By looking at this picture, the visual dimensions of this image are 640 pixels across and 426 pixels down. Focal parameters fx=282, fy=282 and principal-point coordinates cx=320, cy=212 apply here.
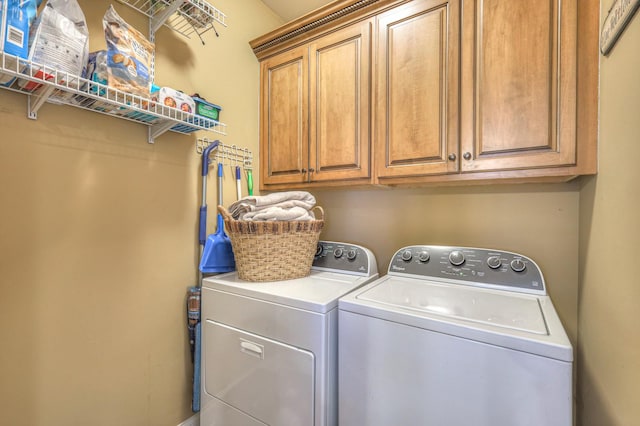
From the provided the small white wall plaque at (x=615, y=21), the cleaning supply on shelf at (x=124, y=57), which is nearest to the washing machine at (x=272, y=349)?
the cleaning supply on shelf at (x=124, y=57)

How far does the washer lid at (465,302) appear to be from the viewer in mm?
871

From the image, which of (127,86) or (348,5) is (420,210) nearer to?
(348,5)

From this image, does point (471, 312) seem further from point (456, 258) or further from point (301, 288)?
point (301, 288)

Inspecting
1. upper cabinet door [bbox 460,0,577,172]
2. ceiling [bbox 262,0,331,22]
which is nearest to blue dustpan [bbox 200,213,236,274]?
upper cabinet door [bbox 460,0,577,172]

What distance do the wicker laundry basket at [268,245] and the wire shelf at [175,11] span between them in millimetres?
881

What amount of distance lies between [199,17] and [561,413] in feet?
6.27

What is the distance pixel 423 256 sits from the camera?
141 centimetres

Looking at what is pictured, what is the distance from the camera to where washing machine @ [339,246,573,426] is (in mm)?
723

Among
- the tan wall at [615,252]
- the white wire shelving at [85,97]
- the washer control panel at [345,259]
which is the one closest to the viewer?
the tan wall at [615,252]

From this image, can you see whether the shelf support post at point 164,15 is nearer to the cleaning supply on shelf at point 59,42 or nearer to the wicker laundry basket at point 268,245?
the cleaning supply on shelf at point 59,42

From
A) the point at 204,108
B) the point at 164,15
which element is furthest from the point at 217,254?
the point at 164,15

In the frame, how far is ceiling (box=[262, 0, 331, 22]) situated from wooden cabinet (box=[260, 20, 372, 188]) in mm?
402

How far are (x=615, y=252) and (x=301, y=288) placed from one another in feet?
3.38

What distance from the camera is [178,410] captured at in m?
1.39
